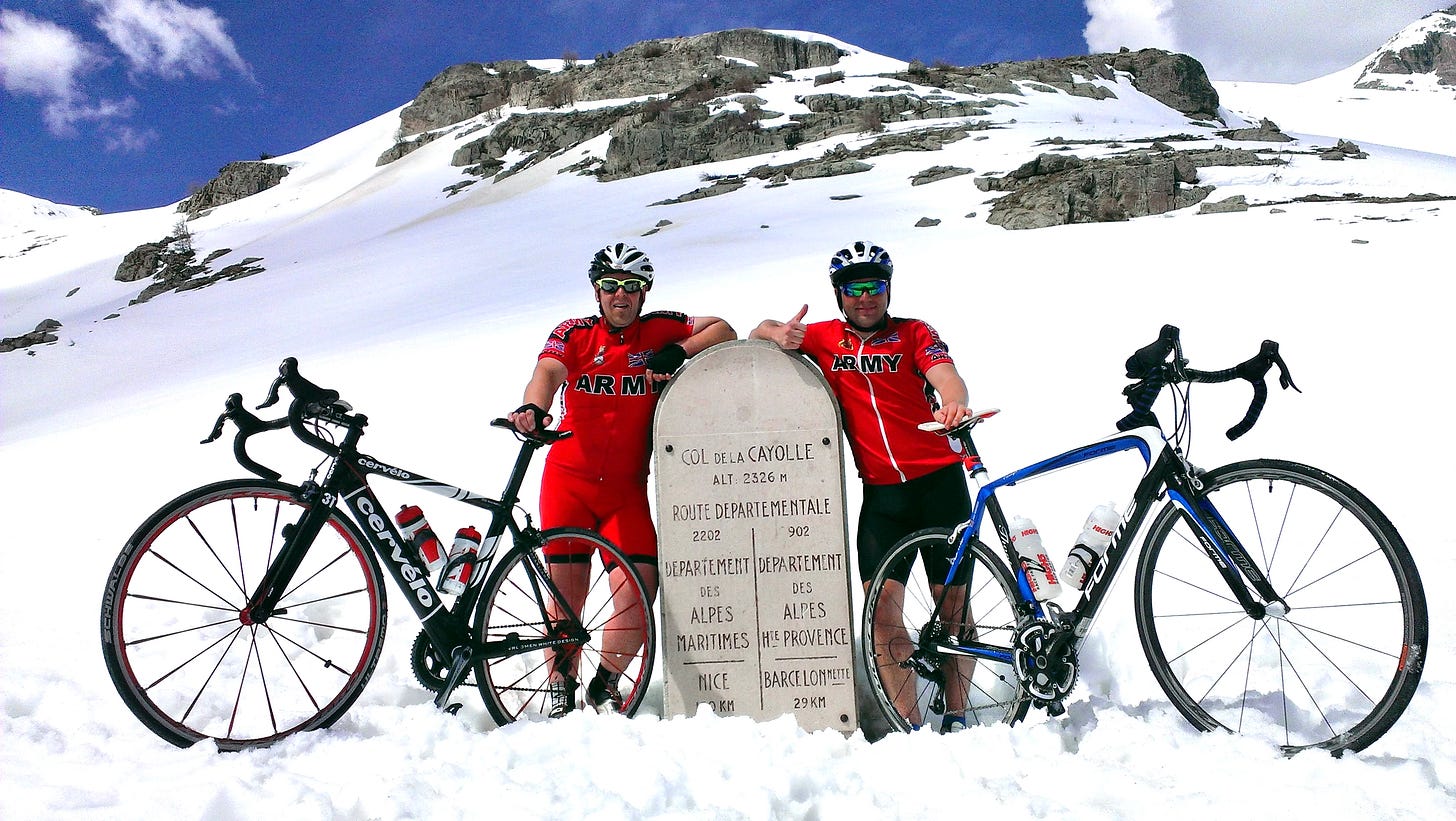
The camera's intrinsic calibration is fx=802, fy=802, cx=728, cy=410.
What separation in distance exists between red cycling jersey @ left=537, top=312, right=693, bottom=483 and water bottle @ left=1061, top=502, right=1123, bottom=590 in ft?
6.31

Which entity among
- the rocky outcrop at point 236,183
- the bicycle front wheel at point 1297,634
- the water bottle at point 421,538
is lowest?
the bicycle front wheel at point 1297,634

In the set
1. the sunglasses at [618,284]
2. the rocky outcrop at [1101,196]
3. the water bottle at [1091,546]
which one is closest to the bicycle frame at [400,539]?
the sunglasses at [618,284]

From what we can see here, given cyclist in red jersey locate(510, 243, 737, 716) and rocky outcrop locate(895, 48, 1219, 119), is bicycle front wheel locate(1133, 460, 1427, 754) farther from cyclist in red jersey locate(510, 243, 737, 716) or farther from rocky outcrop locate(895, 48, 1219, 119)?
rocky outcrop locate(895, 48, 1219, 119)

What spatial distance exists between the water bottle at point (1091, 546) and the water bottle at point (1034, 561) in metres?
0.06

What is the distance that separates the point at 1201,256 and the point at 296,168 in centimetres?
7028

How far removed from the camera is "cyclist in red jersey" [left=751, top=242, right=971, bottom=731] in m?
3.62

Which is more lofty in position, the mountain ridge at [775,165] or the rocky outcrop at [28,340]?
the mountain ridge at [775,165]

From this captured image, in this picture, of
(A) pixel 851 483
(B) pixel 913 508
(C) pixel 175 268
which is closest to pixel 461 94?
(C) pixel 175 268

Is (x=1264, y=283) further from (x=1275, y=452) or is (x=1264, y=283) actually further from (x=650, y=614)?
(x=650, y=614)

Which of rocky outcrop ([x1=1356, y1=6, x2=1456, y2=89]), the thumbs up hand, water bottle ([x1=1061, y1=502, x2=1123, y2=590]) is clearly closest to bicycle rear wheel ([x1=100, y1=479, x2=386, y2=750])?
the thumbs up hand

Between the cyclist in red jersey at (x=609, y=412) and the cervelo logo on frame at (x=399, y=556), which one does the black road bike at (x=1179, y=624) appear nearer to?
the cyclist in red jersey at (x=609, y=412)

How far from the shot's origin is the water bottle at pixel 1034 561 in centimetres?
314


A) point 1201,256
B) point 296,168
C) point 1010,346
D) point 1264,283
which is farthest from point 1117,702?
point 296,168

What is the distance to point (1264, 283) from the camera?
1066cm
